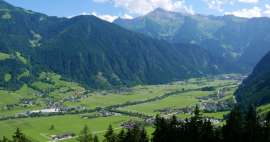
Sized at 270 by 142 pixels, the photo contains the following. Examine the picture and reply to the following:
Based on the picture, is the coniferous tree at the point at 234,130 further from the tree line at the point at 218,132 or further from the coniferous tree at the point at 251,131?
the coniferous tree at the point at 251,131

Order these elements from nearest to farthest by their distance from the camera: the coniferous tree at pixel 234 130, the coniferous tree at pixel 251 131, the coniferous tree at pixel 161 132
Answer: the coniferous tree at pixel 251 131 < the coniferous tree at pixel 234 130 < the coniferous tree at pixel 161 132

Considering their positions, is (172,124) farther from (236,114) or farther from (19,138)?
(19,138)

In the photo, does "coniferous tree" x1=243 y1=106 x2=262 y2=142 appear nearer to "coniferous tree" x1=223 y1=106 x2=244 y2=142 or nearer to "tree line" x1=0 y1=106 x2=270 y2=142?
"tree line" x1=0 y1=106 x2=270 y2=142

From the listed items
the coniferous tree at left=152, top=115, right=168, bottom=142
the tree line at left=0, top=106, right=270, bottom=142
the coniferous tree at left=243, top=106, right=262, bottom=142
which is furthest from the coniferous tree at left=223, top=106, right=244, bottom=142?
the coniferous tree at left=152, top=115, right=168, bottom=142

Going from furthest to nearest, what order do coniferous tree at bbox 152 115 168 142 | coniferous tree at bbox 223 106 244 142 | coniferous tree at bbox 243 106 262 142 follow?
coniferous tree at bbox 152 115 168 142
coniferous tree at bbox 223 106 244 142
coniferous tree at bbox 243 106 262 142

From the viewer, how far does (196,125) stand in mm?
100375

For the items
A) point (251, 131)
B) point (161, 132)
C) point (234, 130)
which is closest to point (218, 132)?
point (234, 130)

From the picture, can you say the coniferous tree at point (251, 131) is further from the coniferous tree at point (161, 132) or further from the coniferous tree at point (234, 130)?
the coniferous tree at point (161, 132)

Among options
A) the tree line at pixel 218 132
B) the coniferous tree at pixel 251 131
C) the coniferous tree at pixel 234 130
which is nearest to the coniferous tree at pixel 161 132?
the tree line at pixel 218 132

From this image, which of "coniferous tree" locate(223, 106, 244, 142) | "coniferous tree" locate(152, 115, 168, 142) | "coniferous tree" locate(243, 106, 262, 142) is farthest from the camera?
"coniferous tree" locate(152, 115, 168, 142)

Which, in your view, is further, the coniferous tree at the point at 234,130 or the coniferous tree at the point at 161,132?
the coniferous tree at the point at 161,132

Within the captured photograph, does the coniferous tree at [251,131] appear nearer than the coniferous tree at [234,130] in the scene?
Yes

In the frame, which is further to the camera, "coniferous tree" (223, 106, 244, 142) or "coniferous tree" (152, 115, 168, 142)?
"coniferous tree" (152, 115, 168, 142)

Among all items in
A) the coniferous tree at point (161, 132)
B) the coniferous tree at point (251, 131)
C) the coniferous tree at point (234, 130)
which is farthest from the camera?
the coniferous tree at point (161, 132)
